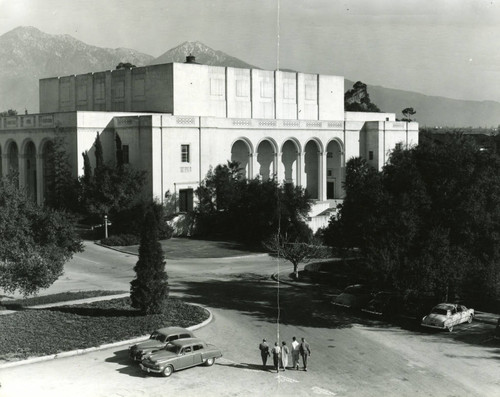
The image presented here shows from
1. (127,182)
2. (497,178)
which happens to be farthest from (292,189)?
(497,178)

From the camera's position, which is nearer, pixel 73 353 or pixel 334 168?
pixel 73 353

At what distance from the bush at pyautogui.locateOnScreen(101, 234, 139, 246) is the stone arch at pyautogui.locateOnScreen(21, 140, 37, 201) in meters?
16.5

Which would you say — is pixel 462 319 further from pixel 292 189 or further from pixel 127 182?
pixel 127 182

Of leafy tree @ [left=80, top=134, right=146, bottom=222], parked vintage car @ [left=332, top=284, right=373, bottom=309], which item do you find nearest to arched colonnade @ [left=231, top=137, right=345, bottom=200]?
leafy tree @ [left=80, top=134, right=146, bottom=222]

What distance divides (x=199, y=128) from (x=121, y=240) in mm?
12711

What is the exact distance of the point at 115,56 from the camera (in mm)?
143500

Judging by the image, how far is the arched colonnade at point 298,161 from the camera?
206 feet

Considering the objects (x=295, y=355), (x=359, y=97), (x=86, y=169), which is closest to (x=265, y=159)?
(x=86, y=169)

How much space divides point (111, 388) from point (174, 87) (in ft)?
139

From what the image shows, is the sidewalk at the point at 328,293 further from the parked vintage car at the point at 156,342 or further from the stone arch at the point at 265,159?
the stone arch at the point at 265,159

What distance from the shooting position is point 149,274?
27.8 metres

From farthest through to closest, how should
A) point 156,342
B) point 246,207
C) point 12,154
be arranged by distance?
point 12,154 → point 246,207 → point 156,342

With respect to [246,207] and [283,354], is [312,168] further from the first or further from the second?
[283,354]

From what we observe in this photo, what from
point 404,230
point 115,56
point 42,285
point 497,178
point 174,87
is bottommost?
point 42,285
